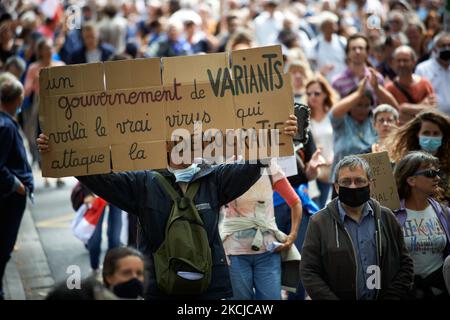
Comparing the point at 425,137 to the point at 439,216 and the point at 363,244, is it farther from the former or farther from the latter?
the point at 363,244

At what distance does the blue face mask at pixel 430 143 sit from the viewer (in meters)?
8.77

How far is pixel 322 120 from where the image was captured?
11.3 metres

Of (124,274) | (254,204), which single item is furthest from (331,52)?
(124,274)

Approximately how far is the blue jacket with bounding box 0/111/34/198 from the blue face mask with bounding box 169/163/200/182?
292 centimetres

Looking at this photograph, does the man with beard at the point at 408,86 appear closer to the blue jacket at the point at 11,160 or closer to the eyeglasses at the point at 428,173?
the blue jacket at the point at 11,160

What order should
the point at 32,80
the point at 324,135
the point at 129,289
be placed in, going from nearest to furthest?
the point at 129,289
the point at 324,135
the point at 32,80

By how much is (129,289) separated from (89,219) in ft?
16.6

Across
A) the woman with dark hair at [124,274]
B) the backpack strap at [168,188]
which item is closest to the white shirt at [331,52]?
the backpack strap at [168,188]

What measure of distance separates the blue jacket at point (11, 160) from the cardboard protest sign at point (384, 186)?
312 centimetres

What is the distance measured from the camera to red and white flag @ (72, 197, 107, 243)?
1046 centimetres
